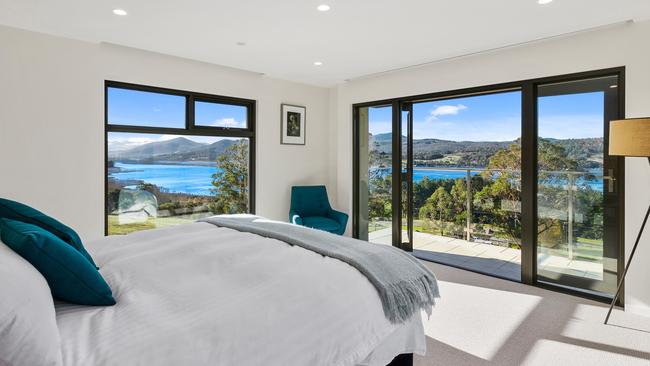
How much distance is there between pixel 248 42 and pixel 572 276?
374cm

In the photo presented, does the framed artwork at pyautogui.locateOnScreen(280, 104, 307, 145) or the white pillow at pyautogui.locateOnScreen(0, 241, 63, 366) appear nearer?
the white pillow at pyautogui.locateOnScreen(0, 241, 63, 366)

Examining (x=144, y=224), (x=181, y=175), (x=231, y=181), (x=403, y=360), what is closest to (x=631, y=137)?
(x=403, y=360)

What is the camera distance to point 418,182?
502 cm

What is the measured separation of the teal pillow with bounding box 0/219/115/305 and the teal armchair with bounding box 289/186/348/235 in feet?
11.2

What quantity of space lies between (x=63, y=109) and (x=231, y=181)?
6.34ft

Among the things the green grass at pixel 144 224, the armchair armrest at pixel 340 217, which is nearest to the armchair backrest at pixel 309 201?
the armchair armrest at pixel 340 217

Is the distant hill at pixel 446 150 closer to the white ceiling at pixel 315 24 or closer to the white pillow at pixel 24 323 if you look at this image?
the white ceiling at pixel 315 24

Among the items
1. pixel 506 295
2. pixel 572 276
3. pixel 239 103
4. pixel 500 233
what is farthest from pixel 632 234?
pixel 239 103

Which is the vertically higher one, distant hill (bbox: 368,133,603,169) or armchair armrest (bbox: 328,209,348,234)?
distant hill (bbox: 368,133,603,169)

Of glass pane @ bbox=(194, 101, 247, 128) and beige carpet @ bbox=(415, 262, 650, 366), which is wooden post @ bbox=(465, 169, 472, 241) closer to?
beige carpet @ bbox=(415, 262, 650, 366)

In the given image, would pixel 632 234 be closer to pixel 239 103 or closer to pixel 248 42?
pixel 248 42

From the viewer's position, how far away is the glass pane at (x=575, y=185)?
11.0 feet

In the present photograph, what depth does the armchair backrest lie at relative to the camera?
16.6 feet

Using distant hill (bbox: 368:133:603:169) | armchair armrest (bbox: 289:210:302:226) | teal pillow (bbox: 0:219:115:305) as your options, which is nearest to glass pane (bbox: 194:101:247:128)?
armchair armrest (bbox: 289:210:302:226)
